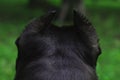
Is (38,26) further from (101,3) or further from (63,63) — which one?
(101,3)

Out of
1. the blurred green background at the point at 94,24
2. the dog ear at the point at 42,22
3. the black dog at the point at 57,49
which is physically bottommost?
the blurred green background at the point at 94,24

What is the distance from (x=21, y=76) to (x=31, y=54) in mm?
205

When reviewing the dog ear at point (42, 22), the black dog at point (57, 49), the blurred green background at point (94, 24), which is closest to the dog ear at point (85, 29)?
the black dog at point (57, 49)

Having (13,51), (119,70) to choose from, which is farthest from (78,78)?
(13,51)

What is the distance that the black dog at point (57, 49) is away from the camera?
3879 mm

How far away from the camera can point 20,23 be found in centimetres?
1784

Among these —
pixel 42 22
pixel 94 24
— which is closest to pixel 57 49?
pixel 42 22

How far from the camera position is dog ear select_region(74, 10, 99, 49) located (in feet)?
13.8

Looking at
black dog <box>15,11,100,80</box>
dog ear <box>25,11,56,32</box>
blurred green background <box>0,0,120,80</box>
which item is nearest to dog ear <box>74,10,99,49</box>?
black dog <box>15,11,100,80</box>

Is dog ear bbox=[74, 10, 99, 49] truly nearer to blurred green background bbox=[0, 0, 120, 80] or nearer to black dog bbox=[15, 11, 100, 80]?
black dog bbox=[15, 11, 100, 80]

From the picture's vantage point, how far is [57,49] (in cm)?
404

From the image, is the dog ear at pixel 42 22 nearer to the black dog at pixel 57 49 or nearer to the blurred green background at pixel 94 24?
the black dog at pixel 57 49

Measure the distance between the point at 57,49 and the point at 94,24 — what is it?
1397 centimetres

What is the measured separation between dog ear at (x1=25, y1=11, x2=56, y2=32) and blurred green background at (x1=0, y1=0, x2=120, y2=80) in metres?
5.41
